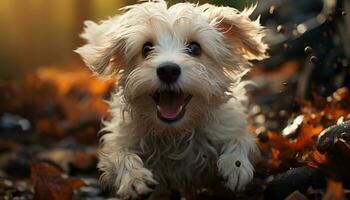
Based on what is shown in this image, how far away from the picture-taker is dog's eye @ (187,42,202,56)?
4.85 meters

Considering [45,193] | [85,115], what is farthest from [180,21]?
[85,115]

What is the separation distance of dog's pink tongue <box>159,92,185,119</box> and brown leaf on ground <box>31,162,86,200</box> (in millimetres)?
933

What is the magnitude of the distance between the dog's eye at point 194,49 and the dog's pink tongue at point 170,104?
31cm

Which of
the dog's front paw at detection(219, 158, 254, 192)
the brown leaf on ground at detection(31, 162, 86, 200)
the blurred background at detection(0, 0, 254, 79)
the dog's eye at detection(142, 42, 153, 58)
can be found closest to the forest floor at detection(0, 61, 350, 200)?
the brown leaf on ground at detection(31, 162, 86, 200)

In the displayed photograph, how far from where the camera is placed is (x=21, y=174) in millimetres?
6809

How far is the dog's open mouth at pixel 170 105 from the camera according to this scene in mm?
4691

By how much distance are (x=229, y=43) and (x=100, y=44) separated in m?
0.87

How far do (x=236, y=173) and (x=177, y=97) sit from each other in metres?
0.56

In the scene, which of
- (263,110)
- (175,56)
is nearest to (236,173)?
(175,56)

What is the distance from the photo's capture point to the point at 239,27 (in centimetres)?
520

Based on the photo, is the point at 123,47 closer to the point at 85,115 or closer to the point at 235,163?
the point at 235,163

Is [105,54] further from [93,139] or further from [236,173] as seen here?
[93,139]

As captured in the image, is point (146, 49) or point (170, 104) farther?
point (146, 49)

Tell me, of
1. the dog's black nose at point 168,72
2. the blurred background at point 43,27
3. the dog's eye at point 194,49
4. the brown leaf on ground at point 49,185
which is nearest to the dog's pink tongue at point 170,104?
the dog's black nose at point 168,72
